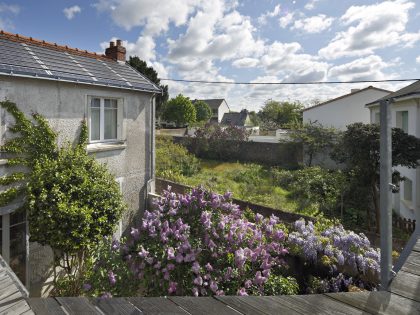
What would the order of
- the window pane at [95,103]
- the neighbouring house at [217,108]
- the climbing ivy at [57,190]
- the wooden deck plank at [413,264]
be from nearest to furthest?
the wooden deck plank at [413,264], the climbing ivy at [57,190], the window pane at [95,103], the neighbouring house at [217,108]

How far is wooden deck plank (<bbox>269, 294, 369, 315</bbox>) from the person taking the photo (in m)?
1.75

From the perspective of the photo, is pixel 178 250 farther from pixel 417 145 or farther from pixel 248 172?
pixel 248 172

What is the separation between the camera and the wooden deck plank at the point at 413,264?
84.7 inches

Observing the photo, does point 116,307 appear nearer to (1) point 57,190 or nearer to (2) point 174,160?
(1) point 57,190

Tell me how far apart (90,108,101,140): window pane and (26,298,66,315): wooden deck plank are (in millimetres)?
8976

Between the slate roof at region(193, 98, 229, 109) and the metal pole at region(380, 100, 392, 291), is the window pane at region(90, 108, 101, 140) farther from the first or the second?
the slate roof at region(193, 98, 229, 109)

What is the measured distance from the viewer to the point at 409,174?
1544cm

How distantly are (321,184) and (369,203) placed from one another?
2779mm

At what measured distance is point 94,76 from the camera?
9914mm

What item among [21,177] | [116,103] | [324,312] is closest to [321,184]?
[116,103]

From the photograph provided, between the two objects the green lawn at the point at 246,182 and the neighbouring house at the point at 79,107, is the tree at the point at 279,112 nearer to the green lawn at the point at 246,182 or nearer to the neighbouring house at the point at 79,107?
the green lawn at the point at 246,182

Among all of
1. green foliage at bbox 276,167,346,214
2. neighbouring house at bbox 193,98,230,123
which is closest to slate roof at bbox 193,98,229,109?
neighbouring house at bbox 193,98,230,123

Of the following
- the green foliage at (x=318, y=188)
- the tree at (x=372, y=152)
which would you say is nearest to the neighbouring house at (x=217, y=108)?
the green foliage at (x=318, y=188)

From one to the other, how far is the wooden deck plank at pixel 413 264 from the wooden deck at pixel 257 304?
209 mm
